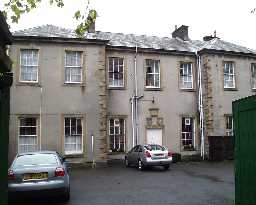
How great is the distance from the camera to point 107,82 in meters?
26.0

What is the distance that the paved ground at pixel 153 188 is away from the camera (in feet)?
39.5

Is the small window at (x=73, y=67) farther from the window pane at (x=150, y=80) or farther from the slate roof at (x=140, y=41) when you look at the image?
the window pane at (x=150, y=80)

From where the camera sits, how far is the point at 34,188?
10.8m

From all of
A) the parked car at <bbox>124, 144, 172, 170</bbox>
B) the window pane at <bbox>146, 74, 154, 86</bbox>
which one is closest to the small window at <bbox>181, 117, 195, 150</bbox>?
the window pane at <bbox>146, 74, 154, 86</bbox>

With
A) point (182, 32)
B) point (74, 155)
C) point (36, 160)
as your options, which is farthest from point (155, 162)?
point (182, 32)

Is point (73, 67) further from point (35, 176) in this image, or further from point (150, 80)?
point (35, 176)

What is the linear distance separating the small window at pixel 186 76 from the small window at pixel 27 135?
11.5m

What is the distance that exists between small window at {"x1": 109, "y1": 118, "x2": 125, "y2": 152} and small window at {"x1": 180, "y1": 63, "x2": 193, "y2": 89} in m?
5.71

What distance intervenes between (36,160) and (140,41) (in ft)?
61.2

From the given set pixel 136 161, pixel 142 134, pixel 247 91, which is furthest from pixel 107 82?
pixel 247 91

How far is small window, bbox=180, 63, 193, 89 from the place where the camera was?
2828 centimetres

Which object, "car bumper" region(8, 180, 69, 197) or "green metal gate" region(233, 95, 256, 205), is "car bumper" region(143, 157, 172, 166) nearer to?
"car bumper" region(8, 180, 69, 197)

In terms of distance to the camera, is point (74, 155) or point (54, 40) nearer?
point (74, 155)

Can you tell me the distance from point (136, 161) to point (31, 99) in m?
7.59
